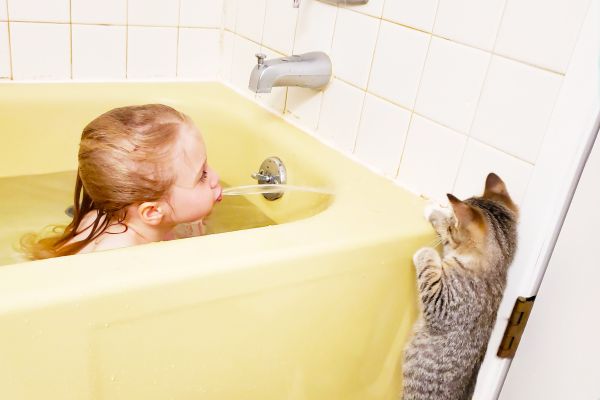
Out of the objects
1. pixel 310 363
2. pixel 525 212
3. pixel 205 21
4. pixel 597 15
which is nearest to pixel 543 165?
pixel 525 212

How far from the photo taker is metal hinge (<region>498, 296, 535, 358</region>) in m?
0.88

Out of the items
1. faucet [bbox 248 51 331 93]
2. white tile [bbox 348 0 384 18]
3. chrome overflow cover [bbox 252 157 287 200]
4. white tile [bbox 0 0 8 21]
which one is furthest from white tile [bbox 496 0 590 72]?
white tile [bbox 0 0 8 21]

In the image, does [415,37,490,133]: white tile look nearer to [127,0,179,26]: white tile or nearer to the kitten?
the kitten

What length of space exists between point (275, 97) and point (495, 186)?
0.67 m

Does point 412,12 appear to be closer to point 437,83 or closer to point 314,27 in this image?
point 437,83

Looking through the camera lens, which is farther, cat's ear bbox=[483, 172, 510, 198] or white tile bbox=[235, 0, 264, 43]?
white tile bbox=[235, 0, 264, 43]

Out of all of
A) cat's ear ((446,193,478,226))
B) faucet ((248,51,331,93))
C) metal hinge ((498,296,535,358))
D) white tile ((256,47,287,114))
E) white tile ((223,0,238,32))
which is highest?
white tile ((223,0,238,32))

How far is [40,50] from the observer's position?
4.34ft

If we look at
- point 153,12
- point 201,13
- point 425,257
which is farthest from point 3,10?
point 425,257

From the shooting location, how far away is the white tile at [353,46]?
109cm

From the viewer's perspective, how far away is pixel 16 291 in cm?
58

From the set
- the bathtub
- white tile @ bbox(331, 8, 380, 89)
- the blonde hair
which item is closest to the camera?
the bathtub

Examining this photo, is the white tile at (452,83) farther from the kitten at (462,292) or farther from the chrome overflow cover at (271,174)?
the chrome overflow cover at (271,174)

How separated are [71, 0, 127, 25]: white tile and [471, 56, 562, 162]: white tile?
93cm
